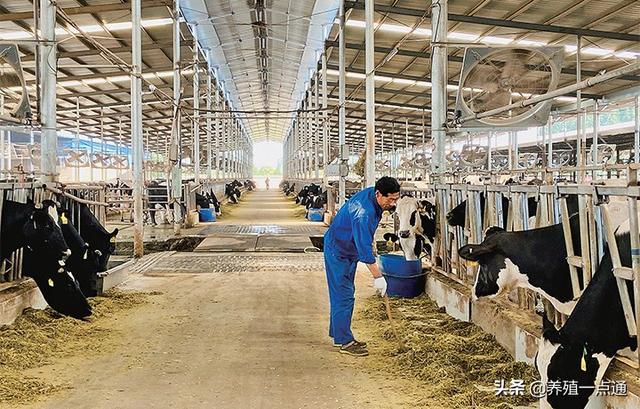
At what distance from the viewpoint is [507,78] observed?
859 cm

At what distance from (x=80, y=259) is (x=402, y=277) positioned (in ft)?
13.2

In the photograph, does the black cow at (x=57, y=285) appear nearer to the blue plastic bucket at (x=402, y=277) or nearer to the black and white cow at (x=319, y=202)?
the blue plastic bucket at (x=402, y=277)

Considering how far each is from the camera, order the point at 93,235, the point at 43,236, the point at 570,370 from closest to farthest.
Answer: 1. the point at 570,370
2. the point at 43,236
3. the point at 93,235

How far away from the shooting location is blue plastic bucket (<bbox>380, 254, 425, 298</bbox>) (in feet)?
27.1

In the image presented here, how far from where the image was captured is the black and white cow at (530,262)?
5008mm

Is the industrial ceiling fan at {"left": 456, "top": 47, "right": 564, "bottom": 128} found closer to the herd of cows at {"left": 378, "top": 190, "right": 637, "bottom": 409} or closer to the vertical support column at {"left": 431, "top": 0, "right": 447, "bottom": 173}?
the vertical support column at {"left": 431, "top": 0, "right": 447, "bottom": 173}

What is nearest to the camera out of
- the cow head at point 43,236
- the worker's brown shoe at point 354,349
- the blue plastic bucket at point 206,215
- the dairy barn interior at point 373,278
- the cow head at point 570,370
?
the cow head at point 570,370

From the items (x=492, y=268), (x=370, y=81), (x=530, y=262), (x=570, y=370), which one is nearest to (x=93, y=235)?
(x=370, y=81)

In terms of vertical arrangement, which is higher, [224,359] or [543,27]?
[543,27]

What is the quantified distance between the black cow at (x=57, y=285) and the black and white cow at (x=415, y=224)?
389 centimetres

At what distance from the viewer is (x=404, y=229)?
8.40 m

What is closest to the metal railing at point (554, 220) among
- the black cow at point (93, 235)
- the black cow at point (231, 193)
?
the black cow at point (93, 235)

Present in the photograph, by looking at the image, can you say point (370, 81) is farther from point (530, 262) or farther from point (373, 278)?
point (530, 262)

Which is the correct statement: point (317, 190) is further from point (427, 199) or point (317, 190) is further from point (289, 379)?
point (289, 379)
